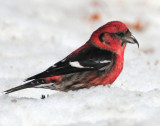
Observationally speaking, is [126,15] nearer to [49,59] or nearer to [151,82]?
[49,59]

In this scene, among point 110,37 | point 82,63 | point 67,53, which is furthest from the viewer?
point 67,53

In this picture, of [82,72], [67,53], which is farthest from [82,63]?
[67,53]

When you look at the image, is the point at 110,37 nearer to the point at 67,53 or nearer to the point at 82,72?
the point at 82,72

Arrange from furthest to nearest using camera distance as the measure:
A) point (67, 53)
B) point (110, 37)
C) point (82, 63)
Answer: point (67, 53), point (110, 37), point (82, 63)

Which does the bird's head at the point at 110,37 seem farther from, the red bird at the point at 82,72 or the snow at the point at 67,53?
the snow at the point at 67,53

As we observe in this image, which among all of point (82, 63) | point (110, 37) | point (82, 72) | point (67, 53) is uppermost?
point (110, 37)

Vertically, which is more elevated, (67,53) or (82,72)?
(67,53)

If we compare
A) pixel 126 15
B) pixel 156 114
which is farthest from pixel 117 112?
pixel 126 15

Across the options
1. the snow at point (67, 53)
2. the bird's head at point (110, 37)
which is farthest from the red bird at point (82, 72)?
the snow at point (67, 53)

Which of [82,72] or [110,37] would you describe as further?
[110,37]
